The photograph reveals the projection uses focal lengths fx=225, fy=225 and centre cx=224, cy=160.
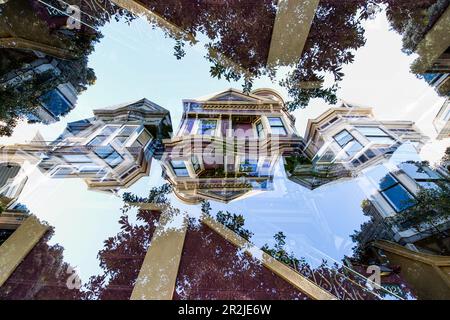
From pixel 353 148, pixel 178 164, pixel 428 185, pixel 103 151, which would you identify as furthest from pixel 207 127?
pixel 428 185

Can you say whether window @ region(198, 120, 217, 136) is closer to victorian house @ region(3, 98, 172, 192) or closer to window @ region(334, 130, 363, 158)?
victorian house @ region(3, 98, 172, 192)

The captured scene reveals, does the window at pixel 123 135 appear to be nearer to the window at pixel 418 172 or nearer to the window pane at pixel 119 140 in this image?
the window pane at pixel 119 140

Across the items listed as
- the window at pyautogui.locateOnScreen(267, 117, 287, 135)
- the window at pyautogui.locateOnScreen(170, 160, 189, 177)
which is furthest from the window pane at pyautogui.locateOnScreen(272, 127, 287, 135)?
the window at pyautogui.locateOnScreen(170, 160, 189, 177)

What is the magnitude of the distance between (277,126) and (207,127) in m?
2.17

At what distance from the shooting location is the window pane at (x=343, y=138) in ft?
20.6

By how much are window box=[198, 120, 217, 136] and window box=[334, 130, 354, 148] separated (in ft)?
11.7

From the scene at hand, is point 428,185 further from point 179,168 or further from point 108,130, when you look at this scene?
point 108,130

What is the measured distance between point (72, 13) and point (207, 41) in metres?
2.65

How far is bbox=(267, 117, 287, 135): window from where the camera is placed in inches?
255

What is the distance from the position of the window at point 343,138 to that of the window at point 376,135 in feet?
1.11

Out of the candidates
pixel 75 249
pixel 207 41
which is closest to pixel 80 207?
pixel 75 249

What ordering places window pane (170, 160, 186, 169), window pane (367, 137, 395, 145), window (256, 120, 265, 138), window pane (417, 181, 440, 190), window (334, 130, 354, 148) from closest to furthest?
window pane (417, 181, 440, 190), window pane (170, 160, 186, 169), window pane (367, 137, 395, 145), window (334, 130, 354, 148), window (256, 120, 265, 138)

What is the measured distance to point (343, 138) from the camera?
20.9ft

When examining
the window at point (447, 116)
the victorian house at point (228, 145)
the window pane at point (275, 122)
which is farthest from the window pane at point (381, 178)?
the window pane at point (275, 122)
